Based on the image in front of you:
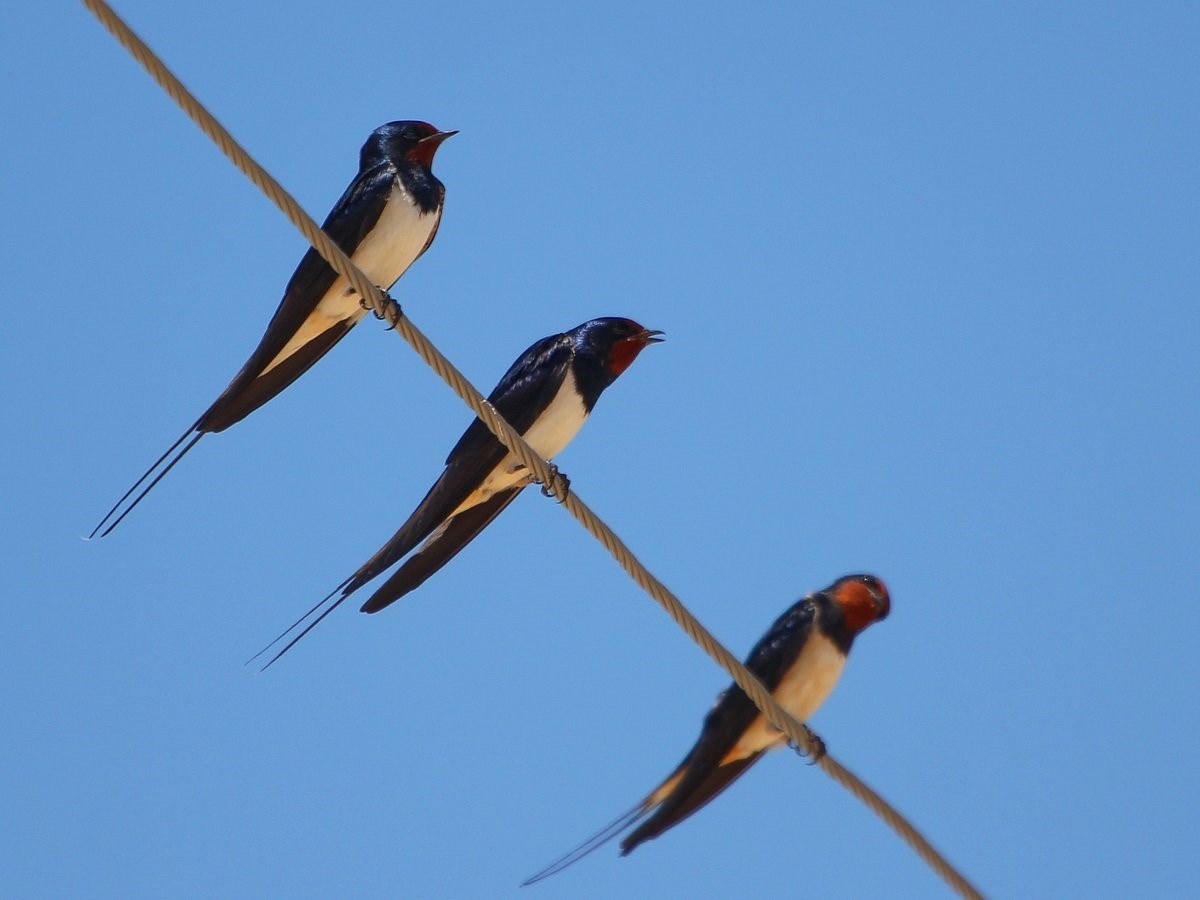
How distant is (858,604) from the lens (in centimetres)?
506

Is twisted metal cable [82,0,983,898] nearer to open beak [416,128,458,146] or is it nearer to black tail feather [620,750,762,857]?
black tail feather [620,750,762,857]

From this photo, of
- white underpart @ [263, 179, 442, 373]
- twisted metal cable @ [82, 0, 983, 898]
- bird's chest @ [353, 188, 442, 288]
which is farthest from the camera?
bird's chest @ [353, 188, 442, 288]

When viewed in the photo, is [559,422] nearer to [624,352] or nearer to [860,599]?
[624,352]

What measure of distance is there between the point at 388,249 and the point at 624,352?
2.35 feet

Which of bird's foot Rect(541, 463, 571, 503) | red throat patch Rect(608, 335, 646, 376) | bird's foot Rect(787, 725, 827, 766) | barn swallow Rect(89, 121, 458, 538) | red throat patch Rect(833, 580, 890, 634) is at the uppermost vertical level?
barn swallow Rect(89, 121, 458, 538)

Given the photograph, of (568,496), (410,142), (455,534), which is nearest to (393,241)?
(410,142)

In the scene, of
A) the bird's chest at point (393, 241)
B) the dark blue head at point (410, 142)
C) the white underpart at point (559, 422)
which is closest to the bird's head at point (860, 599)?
the white underpart at point (559, 422)

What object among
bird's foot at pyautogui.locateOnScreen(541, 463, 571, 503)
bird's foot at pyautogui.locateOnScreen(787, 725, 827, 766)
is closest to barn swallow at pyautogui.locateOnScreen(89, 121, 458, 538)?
bird's foot at pyautogui.locateOnScreen(541, 463, 571, 503)

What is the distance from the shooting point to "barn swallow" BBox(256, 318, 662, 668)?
4699 millimetres

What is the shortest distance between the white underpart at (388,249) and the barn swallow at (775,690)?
4.74ft

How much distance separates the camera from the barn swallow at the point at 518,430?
4.70 meters

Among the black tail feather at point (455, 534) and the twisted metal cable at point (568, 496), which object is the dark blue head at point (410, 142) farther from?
the twisted metal cable at point (568, 496)

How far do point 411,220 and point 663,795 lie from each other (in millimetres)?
1724

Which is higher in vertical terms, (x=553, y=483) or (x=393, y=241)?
(x=393, y=241)
